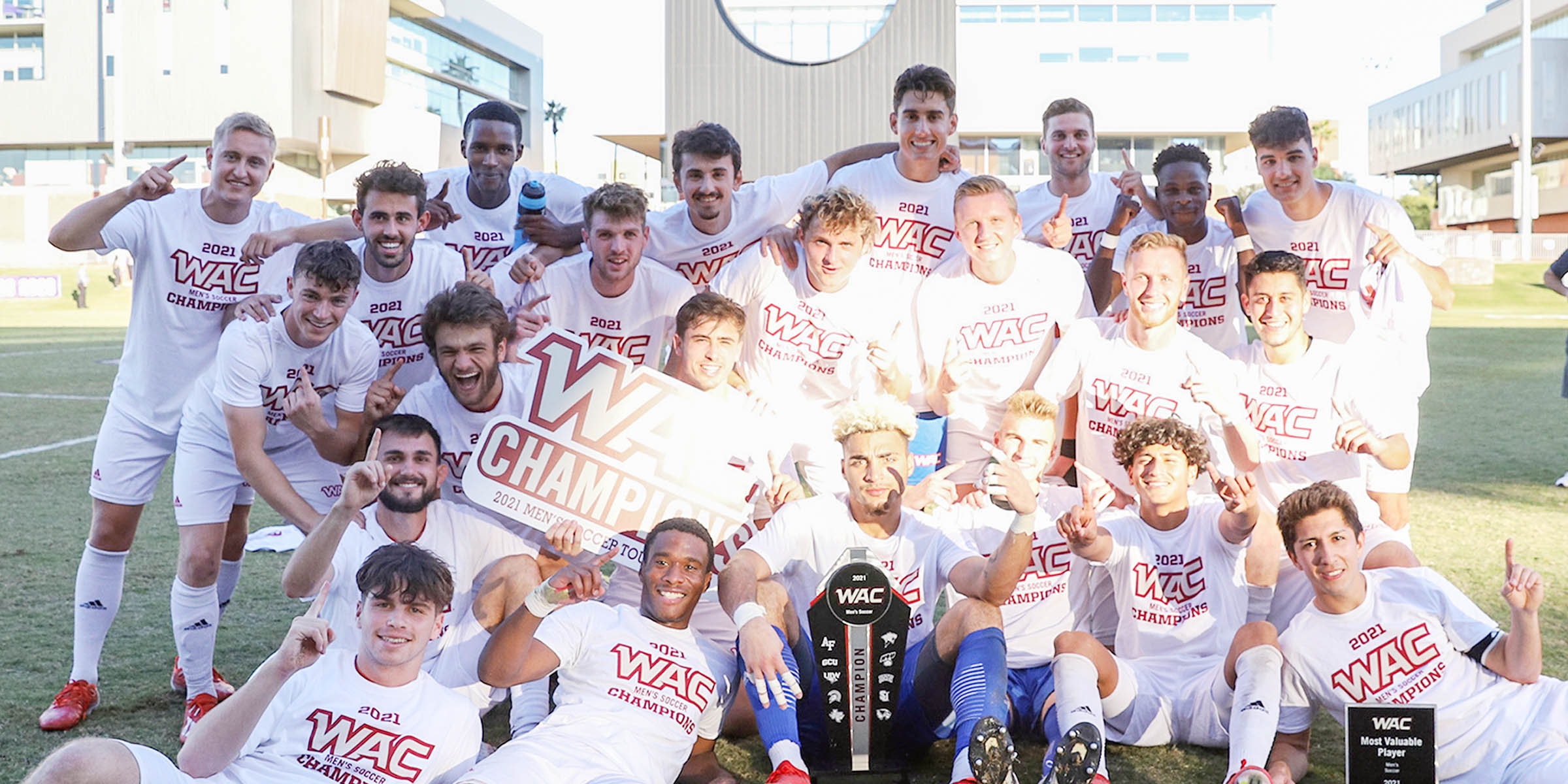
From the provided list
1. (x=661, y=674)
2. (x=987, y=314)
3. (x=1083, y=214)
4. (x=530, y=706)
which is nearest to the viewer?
(x=661, y=674)

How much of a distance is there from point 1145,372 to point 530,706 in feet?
8.27

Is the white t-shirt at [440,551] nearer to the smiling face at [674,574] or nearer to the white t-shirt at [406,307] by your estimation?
the smiling face at [674,574]

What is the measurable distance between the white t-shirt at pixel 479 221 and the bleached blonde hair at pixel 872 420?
240 cm

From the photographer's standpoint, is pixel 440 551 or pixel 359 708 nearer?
pixel 359 708

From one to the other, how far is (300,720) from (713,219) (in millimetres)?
3028

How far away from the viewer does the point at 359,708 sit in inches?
126

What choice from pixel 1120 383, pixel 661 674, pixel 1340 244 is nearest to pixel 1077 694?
pixel 661 674

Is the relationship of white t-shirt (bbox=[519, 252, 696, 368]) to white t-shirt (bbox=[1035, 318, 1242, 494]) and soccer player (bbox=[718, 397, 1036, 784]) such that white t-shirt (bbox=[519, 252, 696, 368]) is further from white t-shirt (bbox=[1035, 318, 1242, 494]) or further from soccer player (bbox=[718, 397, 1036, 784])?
white t-shirt (bbox=[1035, 318, 1242, 494])

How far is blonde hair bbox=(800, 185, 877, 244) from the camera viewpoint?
4828 mm

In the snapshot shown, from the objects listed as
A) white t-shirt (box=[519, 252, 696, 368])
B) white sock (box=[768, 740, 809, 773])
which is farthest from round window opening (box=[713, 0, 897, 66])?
white sock (box=[768, 740, 809, 773])

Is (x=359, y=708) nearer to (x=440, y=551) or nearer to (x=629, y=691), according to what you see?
(x=629, y=691)

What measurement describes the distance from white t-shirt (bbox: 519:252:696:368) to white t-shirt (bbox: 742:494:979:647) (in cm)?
130

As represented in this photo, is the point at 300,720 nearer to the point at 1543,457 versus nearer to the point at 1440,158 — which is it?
the point at 1543,457

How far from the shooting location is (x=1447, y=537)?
6844 millimetres
